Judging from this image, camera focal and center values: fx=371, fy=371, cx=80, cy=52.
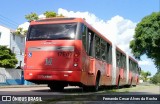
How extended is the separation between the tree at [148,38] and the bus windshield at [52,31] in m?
41.7

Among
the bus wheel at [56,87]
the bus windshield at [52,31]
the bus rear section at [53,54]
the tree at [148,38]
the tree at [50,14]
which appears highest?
the tree at [50,14]

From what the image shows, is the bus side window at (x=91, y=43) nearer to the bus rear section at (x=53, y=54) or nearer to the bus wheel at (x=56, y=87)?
the bus rear section at (x=53, y=54)

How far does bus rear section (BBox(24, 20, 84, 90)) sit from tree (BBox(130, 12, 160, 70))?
41765 mm

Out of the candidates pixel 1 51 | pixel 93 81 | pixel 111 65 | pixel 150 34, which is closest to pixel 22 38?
pixel 1 51

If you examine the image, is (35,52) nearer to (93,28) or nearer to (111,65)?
(93,28)

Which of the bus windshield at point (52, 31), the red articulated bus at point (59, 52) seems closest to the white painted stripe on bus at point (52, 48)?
the red articulated bus at point (59, 52)

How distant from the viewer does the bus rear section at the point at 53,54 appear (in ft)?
53.3

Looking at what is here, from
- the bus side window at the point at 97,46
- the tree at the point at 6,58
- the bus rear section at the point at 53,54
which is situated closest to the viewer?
the bus rear section at the point at 53,54

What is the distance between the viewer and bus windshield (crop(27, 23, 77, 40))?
53.9 feet

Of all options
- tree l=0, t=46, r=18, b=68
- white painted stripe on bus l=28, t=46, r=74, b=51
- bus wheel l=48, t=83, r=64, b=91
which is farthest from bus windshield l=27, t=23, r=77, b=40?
tree l=0, t=46, r=18, b=68

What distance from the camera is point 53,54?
16.6 meters

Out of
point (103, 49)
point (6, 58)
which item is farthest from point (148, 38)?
point (103, 49)

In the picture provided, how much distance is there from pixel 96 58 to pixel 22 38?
5606 cm

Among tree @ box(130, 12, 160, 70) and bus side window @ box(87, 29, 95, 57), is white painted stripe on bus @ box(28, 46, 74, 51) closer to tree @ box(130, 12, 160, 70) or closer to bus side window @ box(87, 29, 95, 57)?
bus side window @ box(87, 29, 95, 57)
